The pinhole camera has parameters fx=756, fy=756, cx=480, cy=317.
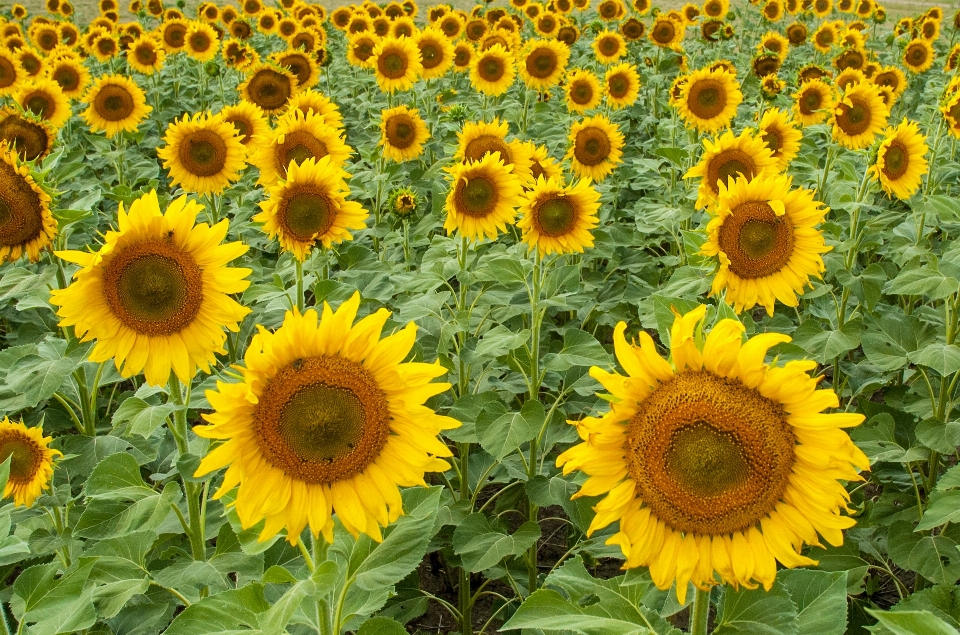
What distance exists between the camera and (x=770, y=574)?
1431 mm

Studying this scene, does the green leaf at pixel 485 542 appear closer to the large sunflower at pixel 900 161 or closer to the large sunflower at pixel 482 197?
the large sunflower at pixel 482 197

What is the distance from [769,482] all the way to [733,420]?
0.50 ft

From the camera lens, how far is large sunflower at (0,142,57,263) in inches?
103

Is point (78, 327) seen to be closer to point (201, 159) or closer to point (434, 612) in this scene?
point (434, 612)

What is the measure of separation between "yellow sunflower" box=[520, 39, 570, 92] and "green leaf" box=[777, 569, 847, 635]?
601cm

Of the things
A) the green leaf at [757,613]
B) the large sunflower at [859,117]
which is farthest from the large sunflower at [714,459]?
the large sunflower at [859,117]

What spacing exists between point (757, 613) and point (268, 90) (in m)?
5.11

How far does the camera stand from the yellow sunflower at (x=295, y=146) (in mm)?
3932

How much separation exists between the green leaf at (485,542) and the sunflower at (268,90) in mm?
3895

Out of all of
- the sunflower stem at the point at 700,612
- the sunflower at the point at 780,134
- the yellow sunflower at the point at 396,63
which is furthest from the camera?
the yellow sunflower at the point at 396,63

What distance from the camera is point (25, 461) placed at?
270 centimetres

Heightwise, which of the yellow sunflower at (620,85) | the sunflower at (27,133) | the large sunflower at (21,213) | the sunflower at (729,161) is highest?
the yellow sunflower at (620,85)

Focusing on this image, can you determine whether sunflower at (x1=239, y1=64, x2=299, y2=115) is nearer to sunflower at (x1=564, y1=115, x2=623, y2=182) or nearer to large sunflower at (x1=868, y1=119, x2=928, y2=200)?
sunflower at (x1=564, y1=115, x2=623, y2=182)

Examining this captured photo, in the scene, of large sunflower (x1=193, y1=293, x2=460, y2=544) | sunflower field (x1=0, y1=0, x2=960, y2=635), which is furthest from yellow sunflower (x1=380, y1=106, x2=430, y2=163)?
large sunflower (x1=193, y1=293, x2=460, y2=544)
